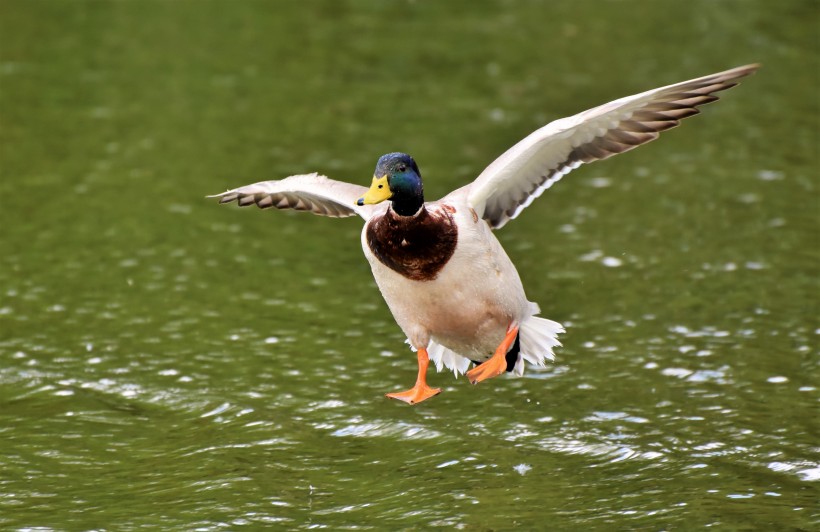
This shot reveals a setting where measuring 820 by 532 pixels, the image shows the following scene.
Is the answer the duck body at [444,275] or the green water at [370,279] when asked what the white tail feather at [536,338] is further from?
the green water at [370,279]

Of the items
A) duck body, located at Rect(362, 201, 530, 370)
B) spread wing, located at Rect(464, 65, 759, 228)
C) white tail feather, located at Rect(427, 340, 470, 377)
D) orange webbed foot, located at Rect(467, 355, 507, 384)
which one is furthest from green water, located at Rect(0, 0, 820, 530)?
spread wing, located at Rect(464, 65, 759, 228)

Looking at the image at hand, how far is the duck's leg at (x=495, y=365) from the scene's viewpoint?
8195 mm

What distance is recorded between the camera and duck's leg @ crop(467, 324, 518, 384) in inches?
323

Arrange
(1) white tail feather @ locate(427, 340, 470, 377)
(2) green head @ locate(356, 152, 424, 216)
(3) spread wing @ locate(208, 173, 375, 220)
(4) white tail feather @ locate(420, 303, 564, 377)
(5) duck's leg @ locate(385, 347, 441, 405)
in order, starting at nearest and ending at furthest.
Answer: (2) green head @ locate(356, 152, 424, 216), (5) duck's leg @ locate(385, 347, 441, 405), (4) white tail feather @ locate(420, 303, 564, 377), (3) spread wing @ locate(208, 173, 375, 220), (1) white tail feather @ locate(427, 340, 470, 377)

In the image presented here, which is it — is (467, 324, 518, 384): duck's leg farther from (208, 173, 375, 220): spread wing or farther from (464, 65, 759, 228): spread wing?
(208, 173, 375, 220): spread wing

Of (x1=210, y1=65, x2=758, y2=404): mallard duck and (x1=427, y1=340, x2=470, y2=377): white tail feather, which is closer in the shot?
(x1=210, y1=65, x2=758, y2=404): mallard duck

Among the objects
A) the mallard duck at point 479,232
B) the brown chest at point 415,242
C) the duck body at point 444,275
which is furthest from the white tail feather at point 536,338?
the brown chest at point 415,242

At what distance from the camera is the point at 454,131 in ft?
50.4

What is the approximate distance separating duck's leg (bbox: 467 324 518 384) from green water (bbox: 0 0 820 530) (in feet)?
2.44

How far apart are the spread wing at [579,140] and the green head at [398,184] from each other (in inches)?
22.5

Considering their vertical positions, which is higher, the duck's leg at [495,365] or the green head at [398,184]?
the green head at [398,184]

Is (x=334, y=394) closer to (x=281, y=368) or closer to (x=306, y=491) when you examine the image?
(x=281, y=368)

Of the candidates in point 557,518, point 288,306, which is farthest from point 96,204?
point 557,518

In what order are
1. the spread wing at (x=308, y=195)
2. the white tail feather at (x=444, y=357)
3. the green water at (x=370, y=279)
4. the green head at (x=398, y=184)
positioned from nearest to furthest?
the green head at (x=398, y=184) < the green water at (x=370, y=279) < the spread wing at (x=308, y=195) < the white tail feather at (x=444, y=357)
